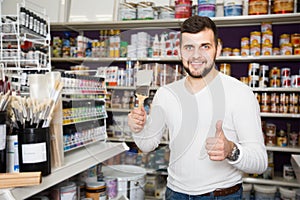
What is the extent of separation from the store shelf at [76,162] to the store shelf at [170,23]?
1.28 m

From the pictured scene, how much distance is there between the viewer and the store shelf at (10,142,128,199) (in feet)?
3.14

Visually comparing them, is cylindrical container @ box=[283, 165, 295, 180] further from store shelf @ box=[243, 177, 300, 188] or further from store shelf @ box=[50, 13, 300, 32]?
store shelf @ box=[50, 13, 300, 32]

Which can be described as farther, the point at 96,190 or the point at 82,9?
the point at 82,9

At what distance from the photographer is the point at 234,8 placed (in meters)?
2.70

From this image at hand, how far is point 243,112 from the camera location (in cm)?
103

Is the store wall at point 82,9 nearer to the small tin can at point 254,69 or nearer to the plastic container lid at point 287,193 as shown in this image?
the small tin can at point 254,69

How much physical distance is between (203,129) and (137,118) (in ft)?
0.70

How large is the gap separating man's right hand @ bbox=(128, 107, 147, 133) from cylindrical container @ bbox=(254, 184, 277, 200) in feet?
6.56

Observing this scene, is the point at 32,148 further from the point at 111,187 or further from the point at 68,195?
the point at 111,187

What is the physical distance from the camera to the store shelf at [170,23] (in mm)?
2639

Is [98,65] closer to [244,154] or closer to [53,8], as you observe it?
[244,154]

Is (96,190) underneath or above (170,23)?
underneath

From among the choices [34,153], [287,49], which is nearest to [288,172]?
[287,49]

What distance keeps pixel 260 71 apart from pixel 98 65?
2063 millimetres
